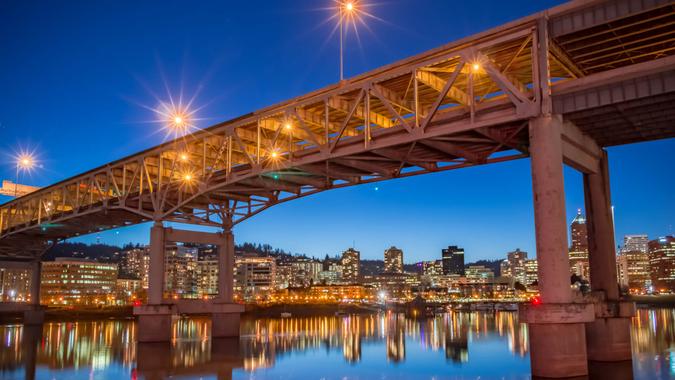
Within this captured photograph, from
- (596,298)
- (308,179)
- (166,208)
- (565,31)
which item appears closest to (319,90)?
(308,179)

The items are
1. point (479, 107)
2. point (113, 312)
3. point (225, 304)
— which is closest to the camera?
point (479, 107)

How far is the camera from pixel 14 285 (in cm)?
18188

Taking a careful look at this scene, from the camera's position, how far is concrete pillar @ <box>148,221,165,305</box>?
50844 mm

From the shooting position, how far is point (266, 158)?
41.9 m

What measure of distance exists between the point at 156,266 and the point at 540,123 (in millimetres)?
36206

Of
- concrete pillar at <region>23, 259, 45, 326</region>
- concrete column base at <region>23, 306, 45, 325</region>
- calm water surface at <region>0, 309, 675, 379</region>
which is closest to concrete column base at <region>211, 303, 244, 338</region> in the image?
calm water surface at <region>0, 309, 675, 379</region>

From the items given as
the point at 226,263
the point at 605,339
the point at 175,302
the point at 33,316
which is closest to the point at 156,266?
the point at 175,302

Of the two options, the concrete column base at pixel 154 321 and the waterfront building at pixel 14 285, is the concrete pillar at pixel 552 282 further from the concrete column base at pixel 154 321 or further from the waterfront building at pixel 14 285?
the waterfront building at pixel 14 285

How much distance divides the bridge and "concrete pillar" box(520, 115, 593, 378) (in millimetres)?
50

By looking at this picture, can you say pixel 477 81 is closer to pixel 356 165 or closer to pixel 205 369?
pixel 356 165

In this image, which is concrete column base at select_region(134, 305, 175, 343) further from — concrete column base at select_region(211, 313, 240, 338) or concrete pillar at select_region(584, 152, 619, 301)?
concrete pillar at select_region(584, 152, 619, 301)

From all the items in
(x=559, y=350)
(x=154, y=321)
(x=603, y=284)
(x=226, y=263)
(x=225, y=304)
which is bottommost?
(x=154, y=321)

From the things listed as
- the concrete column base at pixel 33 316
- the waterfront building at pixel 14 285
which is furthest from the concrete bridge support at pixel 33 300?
the waterfront building at pixel 14 285

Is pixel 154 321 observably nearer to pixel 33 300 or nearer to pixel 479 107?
pixel 479 107
